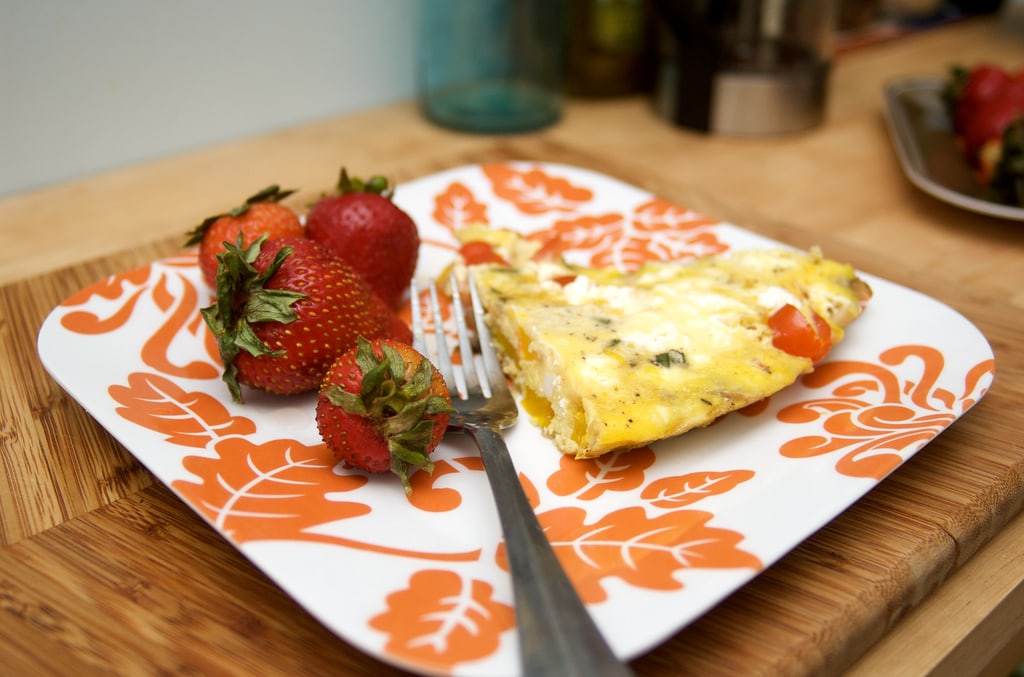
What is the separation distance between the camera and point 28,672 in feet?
2.71

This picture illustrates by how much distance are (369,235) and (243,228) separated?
0.55 feet

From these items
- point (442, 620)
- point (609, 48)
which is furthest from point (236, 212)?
point (609, 48)

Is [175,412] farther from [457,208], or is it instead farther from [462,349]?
[457,208]

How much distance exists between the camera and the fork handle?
2.34ft

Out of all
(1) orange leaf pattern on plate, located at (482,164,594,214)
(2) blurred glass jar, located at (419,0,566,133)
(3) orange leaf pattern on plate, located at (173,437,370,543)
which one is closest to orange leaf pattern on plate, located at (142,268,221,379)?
(3) orange leaf pattern on plate, located at (173,437,370,543)

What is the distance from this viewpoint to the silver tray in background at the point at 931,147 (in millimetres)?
1777

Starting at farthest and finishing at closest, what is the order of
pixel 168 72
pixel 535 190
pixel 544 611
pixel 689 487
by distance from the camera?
pixel 168 72, pixel 535 190, pixel 689 487, pixel 544 611

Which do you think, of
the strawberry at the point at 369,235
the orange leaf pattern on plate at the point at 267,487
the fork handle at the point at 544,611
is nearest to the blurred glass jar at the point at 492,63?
the strawberry at the point at 369,235

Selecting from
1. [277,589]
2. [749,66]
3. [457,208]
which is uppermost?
[749,66]

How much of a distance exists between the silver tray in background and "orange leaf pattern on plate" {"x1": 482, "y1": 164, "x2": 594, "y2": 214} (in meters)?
0.70

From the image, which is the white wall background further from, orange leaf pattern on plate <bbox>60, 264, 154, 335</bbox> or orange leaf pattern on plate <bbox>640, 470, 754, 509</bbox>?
orange leaf pattern on plate <bbox>640, 470, 754, 509</bbox>

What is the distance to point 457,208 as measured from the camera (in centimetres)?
163

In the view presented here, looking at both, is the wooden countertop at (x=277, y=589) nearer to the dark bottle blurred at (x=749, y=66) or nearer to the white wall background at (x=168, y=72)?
the white wall background at (x=168, y=72)

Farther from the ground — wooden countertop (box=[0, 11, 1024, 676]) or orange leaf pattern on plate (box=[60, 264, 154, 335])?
orange leaf pattern on plate (box=[60, 264, 154, 335])
